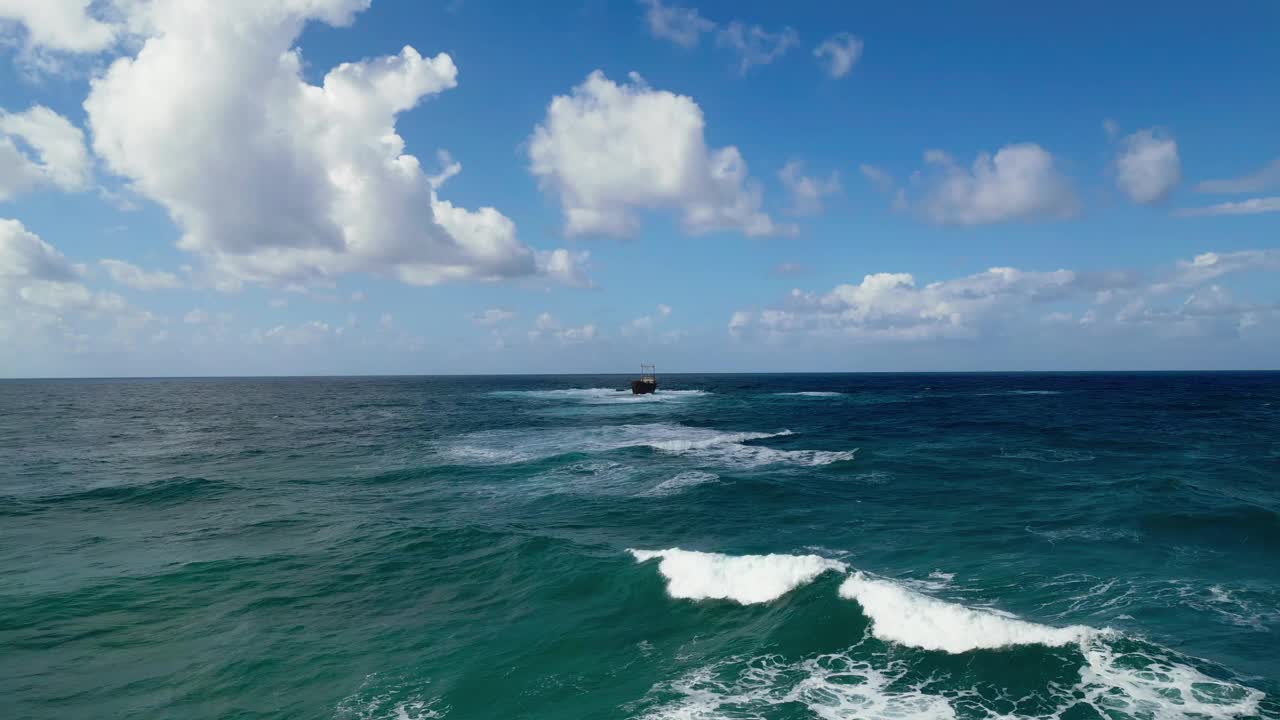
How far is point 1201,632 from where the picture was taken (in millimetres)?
14383

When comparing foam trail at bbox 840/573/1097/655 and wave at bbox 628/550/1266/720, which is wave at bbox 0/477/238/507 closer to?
wave at bbox 628/550/1266/720

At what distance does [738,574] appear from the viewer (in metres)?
18.4

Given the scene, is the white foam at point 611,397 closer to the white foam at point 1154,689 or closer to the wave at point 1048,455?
the wave at point 1048,455

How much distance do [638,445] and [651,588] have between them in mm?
28083

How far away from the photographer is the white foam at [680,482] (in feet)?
99.9

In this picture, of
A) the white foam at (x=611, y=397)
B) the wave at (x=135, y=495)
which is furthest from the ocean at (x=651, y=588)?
the white foam at (x=611, y=397)

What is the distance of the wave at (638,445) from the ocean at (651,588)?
1533mm

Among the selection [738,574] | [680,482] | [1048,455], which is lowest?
[738,574]

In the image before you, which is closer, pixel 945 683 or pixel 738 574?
pixel 945 683

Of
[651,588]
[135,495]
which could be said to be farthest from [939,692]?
[135,495]

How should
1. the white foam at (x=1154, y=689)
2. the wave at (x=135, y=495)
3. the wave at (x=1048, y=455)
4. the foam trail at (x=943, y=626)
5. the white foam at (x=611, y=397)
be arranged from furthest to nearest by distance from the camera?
1. the white foam at (x=611, y=397)
2. the wave at (x=1048, y=455)
3. the wave at (x=135, y=495)
4. the foam trail at (x=943, y=626)
5. the white foam at (x=1154, y=689)

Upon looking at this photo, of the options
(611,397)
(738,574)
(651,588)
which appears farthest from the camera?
(611,397)

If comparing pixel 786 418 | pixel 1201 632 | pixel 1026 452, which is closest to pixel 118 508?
pixel 1201 632

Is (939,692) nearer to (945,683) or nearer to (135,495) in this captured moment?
(945,683)
